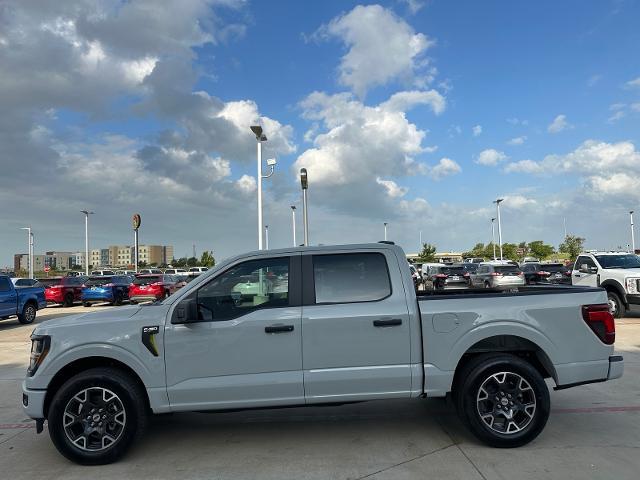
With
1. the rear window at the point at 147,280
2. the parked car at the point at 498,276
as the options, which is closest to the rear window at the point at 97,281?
the rear window at the point at 147,280

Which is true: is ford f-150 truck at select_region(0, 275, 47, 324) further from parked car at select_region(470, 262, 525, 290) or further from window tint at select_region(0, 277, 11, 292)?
parked car at select_region(470, 262, 525, 290)

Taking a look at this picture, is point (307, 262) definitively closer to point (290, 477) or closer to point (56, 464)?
point (290, 477)

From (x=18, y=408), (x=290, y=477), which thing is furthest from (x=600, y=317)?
(x=18, y=408)

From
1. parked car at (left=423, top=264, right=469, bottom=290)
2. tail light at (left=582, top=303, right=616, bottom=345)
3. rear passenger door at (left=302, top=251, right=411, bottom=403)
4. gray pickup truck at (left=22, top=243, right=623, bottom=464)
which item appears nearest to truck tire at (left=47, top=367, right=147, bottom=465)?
gray pickup truck at (left=22, top=243, right=623, bottom=464)

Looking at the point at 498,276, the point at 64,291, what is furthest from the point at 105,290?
the point at 498,276

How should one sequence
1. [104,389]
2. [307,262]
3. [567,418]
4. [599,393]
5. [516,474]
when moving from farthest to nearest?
[599,393]
[567,418]
[307,262]
[104,389]
[516,474]

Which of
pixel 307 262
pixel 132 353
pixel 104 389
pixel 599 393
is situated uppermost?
pixel 307 262

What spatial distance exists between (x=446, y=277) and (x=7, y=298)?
771 inches

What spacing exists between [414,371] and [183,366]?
206 centimetres

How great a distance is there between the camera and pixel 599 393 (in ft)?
21.9

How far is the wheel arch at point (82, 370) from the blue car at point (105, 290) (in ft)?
69.8

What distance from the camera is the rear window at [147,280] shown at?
993 inches

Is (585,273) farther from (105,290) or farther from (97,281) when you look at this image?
(97,281)

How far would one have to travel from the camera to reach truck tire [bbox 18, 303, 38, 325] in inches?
685
